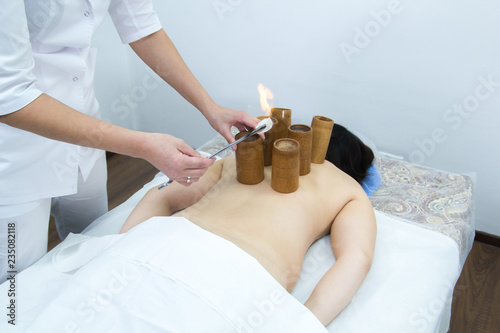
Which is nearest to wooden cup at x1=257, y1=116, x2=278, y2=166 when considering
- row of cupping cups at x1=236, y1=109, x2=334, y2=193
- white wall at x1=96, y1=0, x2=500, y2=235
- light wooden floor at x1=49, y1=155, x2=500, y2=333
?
row of cupping cups at x1=236, y1=109, x2=334, y2=193

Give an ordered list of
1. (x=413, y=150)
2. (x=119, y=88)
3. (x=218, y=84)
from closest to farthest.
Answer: (x=413, y=150)
(x=218, y=84)
(x=119, y=88)

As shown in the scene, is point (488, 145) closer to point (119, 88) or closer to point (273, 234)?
point (273, 234)

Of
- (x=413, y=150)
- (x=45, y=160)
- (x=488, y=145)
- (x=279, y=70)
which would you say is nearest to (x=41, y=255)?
(x=45, y=160)

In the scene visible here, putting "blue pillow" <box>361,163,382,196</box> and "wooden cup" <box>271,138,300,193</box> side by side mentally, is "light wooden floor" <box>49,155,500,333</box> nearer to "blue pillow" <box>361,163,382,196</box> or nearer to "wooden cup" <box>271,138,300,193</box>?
"blue pillow" <box>361,163,382,196</box>

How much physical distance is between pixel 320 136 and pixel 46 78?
2.76 ft

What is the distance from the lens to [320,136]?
4.00 ft

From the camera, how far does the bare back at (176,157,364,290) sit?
3.26 feet

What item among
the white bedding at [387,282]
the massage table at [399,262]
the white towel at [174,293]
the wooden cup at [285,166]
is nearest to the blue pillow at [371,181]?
the massage table at [399,262]

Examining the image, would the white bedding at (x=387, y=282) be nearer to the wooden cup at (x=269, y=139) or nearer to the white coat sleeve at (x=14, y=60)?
the wooden cup at (x=269, y=139)

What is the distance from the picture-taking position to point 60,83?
Result: 3.44 ft

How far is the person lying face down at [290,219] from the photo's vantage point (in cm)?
99

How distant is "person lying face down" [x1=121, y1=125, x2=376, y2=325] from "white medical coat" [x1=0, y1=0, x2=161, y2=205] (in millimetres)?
269

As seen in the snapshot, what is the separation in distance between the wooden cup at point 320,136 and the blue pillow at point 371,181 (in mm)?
370

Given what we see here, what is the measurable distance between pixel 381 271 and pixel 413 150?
1026 mm
